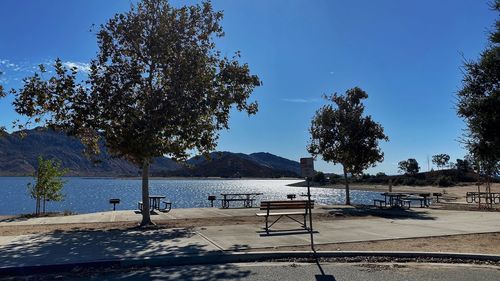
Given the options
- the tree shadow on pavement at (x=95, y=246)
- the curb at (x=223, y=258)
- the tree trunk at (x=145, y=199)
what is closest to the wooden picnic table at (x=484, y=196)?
the curb at (x=223, y=258)

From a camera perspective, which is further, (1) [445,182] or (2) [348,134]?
(1) [445,182]

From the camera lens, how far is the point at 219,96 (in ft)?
Answer: 52.7

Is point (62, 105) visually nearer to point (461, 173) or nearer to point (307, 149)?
point (307, 149)

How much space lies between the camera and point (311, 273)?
8.34m

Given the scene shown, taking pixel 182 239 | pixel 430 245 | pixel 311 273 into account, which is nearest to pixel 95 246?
pixel 182 239

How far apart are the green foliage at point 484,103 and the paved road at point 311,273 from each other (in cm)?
514

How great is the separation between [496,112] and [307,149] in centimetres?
1883

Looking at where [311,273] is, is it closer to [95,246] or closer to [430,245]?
[430,245]

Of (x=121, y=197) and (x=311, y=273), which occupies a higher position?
(x=311, y=273)

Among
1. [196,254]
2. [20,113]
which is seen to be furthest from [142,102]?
[196,254]

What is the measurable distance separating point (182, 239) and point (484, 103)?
361 inches

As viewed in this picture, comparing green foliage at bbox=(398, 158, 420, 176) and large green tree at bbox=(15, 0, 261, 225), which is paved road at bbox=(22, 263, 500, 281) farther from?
green foliage at bbox=(398, 158, 420, 176)

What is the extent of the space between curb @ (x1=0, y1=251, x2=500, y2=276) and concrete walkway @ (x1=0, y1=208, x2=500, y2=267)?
299mm

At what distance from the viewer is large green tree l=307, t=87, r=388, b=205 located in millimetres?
29422
